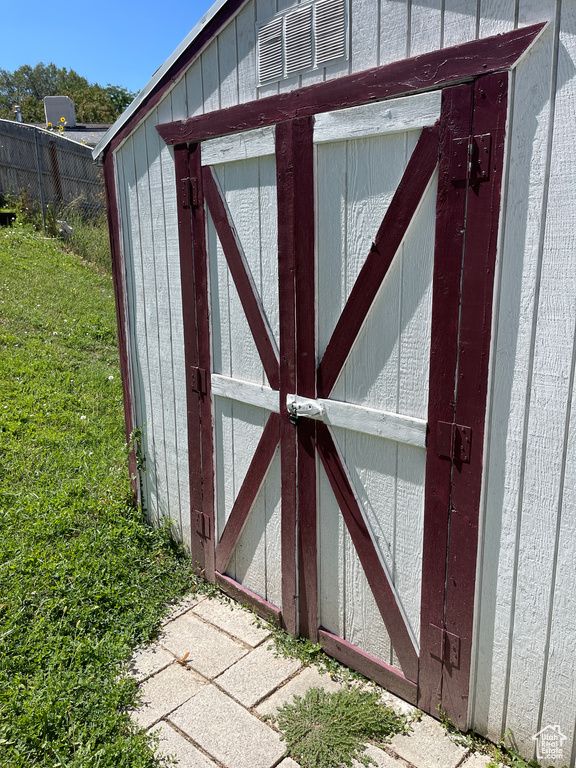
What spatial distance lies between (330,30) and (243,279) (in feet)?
4.01

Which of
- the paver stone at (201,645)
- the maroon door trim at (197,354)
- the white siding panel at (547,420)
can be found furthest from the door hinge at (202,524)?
the white siding panel at (547,420)

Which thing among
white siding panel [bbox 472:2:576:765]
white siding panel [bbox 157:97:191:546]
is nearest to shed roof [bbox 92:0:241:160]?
white siding panel [bbox 157:97:191:546]

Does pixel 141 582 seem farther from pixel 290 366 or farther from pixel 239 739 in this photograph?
pixel 290 366

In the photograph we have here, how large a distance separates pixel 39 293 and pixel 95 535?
18.8 ft

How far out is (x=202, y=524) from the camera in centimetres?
379

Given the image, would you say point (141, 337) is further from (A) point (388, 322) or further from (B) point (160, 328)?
(A) point (388, 322)

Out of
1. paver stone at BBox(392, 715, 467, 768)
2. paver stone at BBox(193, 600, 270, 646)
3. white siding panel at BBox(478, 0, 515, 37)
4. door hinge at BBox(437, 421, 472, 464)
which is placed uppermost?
white siding panel at BBox(478, 0, 515, 37)

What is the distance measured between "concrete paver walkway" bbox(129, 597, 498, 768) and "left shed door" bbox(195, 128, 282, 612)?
1.05 feet

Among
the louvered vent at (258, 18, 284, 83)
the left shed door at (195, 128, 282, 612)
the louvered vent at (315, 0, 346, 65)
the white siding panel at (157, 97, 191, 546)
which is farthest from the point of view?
the white siding panel at (157, 97, 191, 546)

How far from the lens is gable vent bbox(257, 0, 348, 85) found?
8.08 feet

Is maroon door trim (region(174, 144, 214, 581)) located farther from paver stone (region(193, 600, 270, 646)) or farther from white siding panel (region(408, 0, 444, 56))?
white siding panel (region(408, 0, 444, 56))

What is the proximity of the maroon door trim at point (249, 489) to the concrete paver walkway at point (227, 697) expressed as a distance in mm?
347

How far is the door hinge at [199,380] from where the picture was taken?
3570 millimetres

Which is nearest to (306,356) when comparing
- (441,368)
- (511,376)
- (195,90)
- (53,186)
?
(441,368)
